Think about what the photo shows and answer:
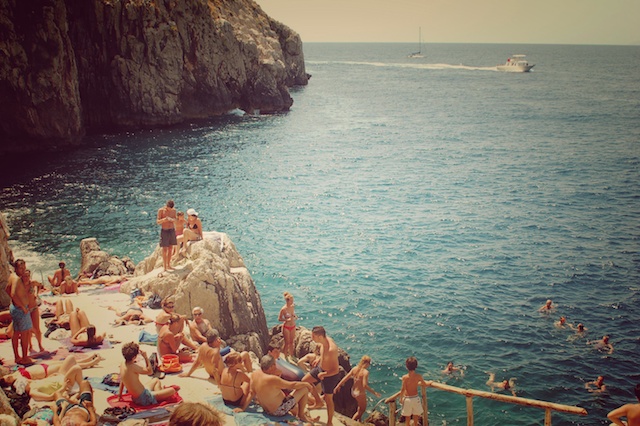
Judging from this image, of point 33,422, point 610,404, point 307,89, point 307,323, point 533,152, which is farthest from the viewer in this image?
point 307,89

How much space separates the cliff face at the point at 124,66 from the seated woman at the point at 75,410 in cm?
4171

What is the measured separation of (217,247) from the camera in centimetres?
1869

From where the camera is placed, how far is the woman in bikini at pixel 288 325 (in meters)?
16.2

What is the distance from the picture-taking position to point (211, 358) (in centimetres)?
1213

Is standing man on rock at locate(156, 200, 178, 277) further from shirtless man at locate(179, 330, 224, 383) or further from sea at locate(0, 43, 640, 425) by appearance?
sea at locate(0, 43, 640, 425)

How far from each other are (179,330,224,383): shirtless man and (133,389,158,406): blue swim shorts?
169 cm

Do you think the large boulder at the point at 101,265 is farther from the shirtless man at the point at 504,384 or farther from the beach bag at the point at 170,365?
the shirtless man at the point at 504,384

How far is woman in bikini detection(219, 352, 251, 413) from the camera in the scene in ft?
35.8

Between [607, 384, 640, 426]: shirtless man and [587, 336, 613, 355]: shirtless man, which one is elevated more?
[607, 384, 640, 426]: shirtless man

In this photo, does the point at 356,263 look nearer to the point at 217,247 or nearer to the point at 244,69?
the point at 217,247

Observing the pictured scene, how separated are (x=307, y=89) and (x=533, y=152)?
222 feet

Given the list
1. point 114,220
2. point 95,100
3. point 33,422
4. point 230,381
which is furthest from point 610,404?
point 95,100

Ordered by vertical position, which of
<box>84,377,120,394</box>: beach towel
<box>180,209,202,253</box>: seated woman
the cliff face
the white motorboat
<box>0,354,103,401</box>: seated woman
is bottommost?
<box>84,377,120,394</box>: beach towel

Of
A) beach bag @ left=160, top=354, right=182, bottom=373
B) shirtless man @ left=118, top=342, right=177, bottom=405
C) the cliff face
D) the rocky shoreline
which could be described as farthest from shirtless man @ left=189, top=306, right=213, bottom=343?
the cliff face
